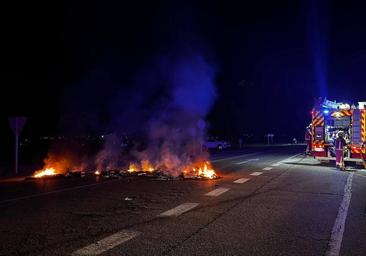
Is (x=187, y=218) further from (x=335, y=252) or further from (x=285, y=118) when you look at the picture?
(x=285, y=118)

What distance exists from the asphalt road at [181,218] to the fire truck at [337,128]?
5.87 metres

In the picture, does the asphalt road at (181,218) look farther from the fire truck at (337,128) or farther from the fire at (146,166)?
the fire truck at (337,128)

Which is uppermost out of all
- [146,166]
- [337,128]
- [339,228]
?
[337,128]

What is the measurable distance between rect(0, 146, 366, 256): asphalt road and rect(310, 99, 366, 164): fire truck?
5.87 metres

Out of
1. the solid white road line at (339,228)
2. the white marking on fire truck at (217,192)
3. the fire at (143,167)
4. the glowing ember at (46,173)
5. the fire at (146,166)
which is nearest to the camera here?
the solid white road line at (339,228)

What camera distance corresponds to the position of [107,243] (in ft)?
18.1

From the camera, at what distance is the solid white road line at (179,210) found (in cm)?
748

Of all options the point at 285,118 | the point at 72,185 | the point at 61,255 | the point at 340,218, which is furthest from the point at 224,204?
the point at 285,118

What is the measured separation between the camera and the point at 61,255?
16.4ft

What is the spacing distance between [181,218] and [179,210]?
72cm

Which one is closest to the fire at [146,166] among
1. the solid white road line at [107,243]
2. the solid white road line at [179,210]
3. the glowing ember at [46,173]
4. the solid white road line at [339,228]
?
the glowing ember at [46,173]

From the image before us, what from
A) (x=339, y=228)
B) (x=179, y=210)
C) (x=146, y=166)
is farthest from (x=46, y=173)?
(x=339, y=228)

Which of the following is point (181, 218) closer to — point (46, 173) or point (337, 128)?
point (46, 173)

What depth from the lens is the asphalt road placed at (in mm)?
5426
